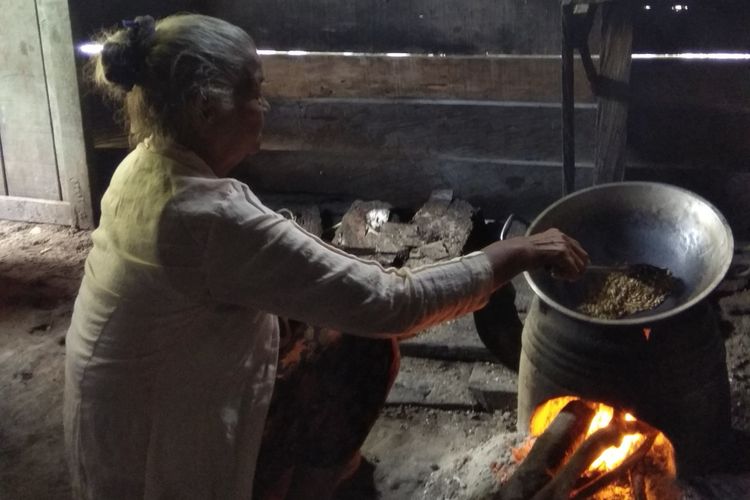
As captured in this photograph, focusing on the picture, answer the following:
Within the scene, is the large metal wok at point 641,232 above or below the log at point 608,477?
above

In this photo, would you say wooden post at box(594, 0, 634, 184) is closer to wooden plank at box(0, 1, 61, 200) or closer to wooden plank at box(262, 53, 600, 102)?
wooden plank at box(262, 53, 600, 102)

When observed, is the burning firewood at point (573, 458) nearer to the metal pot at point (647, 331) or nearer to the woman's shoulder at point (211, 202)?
the metal pot at point (647, 331)

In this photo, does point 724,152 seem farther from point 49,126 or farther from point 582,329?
point 49,126

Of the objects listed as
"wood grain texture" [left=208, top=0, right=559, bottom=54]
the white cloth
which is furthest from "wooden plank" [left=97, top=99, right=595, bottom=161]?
the white cloth

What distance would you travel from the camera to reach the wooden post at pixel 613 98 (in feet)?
11.4

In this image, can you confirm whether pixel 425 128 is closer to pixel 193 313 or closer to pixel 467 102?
pixel 467 102

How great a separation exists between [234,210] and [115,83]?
399 mm

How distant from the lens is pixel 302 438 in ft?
7.58

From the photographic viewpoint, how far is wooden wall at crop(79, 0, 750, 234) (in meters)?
3.92

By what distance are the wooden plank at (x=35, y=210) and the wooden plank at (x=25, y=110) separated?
47 mm

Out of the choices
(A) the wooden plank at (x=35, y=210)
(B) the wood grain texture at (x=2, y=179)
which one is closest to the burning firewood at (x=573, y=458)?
(A) the wooden plank at (x=35, y=210)

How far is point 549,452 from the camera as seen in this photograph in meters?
2.39

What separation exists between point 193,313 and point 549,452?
43.4 inches

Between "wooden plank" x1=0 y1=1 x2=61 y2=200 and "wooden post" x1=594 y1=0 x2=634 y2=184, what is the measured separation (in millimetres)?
3332
